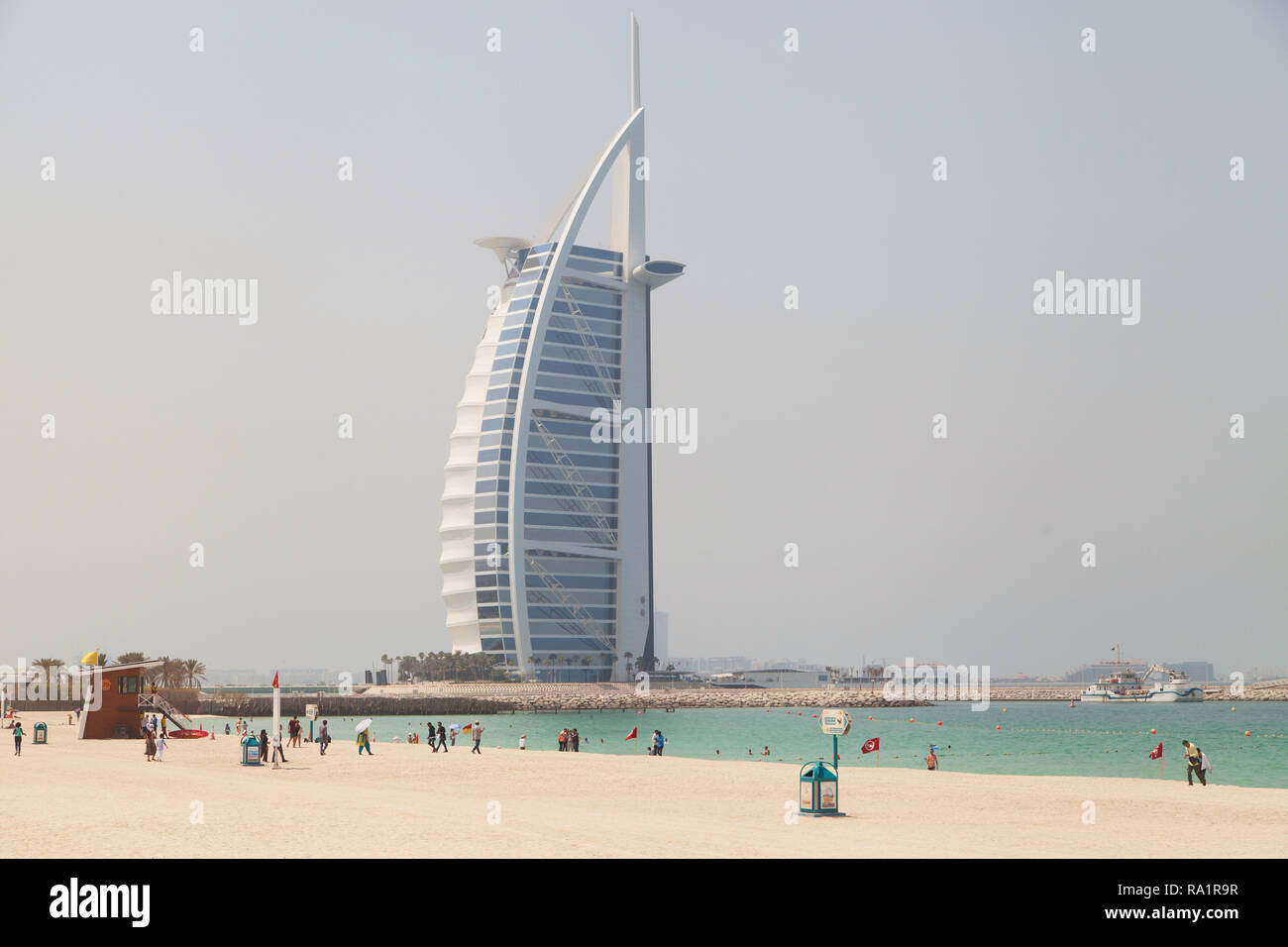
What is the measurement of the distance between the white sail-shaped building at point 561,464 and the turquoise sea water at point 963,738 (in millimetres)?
19157

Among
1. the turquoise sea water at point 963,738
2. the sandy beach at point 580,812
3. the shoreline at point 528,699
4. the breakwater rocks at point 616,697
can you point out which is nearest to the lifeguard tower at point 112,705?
the turquoise sea water at point 963,738

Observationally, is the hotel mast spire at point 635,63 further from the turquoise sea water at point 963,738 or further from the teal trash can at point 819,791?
the teal trash can at point 819,791

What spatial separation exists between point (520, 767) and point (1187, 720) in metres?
94.1

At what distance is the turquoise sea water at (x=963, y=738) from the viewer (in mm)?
54062

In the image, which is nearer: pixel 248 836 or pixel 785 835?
pixel 248 836

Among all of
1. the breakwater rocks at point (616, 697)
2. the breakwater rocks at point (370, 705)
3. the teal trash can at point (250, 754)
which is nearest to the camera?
the teal trash can at point (250, 754)

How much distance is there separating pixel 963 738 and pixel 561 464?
79.3m

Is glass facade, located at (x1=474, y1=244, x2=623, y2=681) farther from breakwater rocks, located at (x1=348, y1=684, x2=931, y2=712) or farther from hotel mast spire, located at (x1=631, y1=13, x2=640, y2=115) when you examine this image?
hotel mast spire, located at (x1=631, y1=13, x2=640, y2=115)

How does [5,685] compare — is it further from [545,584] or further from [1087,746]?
[1087,746]

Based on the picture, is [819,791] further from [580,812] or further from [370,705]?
[370,705]

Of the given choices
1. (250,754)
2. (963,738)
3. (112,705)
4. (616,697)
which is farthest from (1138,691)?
(250,754)
